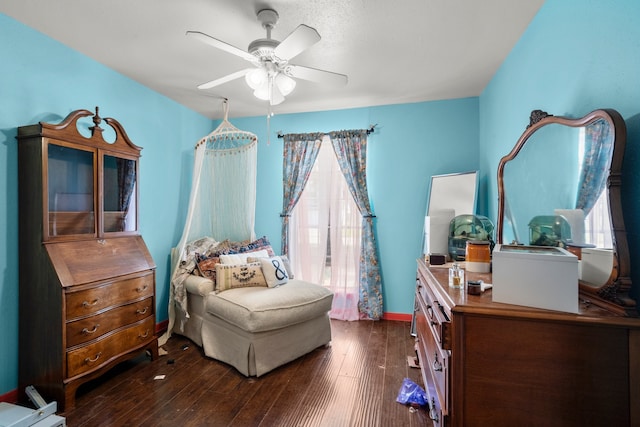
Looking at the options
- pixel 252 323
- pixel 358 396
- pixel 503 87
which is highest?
pixel 503 87

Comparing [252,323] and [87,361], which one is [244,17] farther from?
[87,361]

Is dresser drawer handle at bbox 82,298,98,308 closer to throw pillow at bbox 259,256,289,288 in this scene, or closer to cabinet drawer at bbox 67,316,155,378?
cabinet drawer at bbox 67,316,155,378

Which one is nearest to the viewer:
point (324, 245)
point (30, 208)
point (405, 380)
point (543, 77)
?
point (543, 77)

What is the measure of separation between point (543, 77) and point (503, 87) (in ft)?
2.47

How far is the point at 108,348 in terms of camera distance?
7.13ft

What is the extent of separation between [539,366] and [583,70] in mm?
1354

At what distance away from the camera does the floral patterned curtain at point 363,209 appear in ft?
11.4

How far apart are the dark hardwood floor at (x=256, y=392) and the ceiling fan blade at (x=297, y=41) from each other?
2.20 m

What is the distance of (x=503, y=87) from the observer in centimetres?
253

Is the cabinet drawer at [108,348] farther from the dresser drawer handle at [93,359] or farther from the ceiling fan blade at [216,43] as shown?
the ceiling fan blade at [216,43]

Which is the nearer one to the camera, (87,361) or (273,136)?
(87,361)

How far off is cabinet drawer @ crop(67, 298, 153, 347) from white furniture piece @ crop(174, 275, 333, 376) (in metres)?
0.43

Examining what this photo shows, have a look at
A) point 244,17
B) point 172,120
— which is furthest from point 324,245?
point 244,17

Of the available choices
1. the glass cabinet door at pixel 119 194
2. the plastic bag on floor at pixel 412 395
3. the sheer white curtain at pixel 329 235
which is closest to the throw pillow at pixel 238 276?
the glass cabinet door at pixel 119 194
